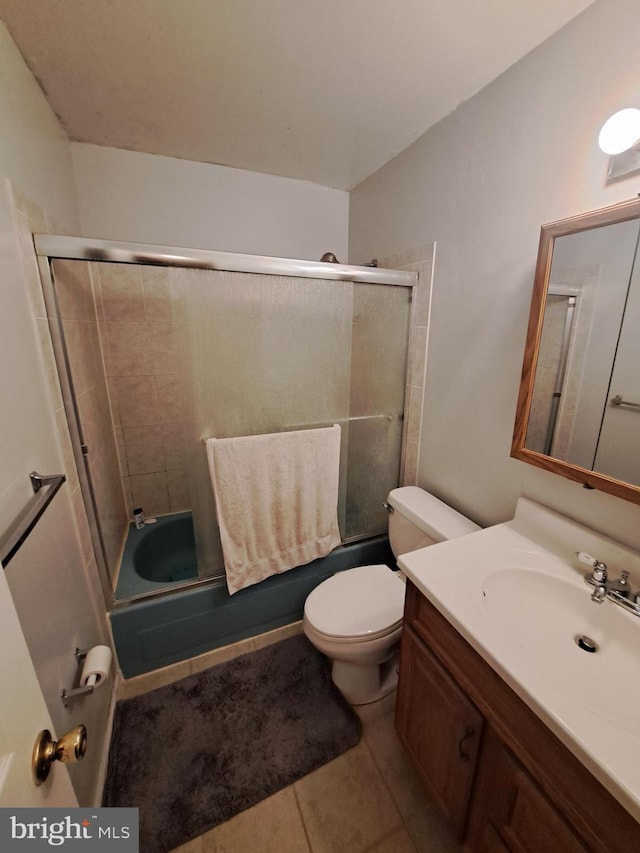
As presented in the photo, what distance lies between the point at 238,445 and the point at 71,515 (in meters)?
0.62

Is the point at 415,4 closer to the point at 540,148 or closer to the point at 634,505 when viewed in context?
the point at 540,148

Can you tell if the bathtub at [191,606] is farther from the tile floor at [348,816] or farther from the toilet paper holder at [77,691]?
the tile floor at [348,816]

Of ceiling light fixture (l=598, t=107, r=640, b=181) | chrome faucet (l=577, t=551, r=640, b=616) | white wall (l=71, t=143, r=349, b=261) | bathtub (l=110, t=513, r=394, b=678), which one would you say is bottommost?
bathtub (l=110, t=513, r=394, b=678)

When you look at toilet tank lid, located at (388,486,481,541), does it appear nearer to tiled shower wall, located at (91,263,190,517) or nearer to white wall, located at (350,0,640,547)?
white wall, located at (350,0,640,547)

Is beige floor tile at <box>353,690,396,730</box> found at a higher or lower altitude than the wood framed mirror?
lower

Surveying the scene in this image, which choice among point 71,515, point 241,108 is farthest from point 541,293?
point 71,515

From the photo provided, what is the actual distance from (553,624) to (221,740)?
1.23 m

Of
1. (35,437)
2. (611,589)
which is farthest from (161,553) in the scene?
(611,589)

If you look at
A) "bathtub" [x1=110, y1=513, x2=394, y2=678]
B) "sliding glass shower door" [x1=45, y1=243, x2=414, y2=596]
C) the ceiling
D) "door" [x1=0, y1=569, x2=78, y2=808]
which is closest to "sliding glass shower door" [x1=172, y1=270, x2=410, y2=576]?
"sliding glass shower door" [x1=45, y1=243, x2=414, y2=596]

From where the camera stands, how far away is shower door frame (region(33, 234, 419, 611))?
42.1 inches

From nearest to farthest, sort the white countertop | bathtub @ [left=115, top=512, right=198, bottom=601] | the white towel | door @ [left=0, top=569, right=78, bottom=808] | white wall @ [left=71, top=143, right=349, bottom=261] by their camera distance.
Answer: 1. door @ [left=0, top=569, right=78, bottom=808]
2. the white countertop
3. the white towel
4. white wall @ [left=71, top=143, right=349, bottom=261]
5. bathtub @ [left=115, top=512, right=198, bottom=601]

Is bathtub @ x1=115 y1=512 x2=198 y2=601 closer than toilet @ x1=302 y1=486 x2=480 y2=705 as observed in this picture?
No

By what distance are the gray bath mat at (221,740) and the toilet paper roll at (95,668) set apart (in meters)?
0.48

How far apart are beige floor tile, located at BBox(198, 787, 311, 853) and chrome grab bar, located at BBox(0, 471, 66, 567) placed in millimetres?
1066
